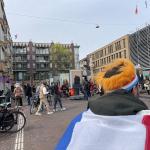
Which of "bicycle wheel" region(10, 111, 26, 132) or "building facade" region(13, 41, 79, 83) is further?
"building facade" region(13, 41, 79, 83)

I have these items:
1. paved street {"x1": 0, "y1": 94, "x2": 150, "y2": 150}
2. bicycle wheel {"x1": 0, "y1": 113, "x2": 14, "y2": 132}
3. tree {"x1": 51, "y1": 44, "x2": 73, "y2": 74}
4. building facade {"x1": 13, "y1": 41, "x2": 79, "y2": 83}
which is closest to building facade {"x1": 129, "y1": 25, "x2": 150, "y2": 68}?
tree {"x1": 51, "y1": 44, "x2": 73, "y2": 74}

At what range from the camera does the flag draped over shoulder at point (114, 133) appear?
233 cm

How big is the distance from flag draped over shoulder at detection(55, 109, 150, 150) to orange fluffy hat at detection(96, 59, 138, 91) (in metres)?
0.29

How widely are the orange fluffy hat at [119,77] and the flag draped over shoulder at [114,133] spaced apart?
287 mm

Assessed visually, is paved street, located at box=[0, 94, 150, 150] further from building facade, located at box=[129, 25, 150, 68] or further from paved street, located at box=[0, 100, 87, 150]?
building facade, located at box=[129, 25, 150, 68]

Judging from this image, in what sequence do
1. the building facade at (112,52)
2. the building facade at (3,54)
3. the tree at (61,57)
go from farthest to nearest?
the tree at (61,57)
the building facade at (112,52)
the building facade at (3,54)

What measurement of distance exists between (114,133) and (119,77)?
43 cm

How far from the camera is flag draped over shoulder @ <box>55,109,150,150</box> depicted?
2334mm

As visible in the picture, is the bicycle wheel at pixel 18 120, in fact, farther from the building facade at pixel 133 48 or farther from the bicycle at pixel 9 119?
the building facade at pixel 133 48

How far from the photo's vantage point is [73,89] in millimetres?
40438

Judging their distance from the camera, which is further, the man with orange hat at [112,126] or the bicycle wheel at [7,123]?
the bicycle wheel at [7,123]

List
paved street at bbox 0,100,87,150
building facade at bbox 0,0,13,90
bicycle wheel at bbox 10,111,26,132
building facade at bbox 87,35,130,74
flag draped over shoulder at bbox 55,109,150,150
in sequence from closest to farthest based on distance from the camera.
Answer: flag draped over shoulder at bbox 55,109,150,150 → paved street at bbox 0,100,87,150 → bicycle wheel at bbox 10,111,26,132 → building facade at bbox 0,0,13,90 → building facade at bbox 87,35,130,74

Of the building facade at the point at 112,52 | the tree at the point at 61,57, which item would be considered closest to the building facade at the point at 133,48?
the building facade at the point at 112,52

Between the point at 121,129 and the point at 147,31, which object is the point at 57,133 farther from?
the point at 147,31
